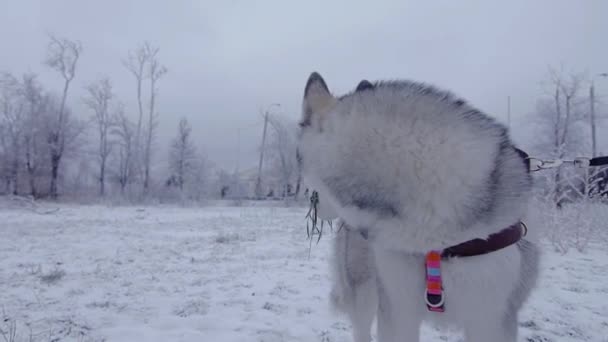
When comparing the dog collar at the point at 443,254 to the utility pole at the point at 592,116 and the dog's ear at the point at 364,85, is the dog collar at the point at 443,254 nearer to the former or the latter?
the dog's ear at the point at 364,85

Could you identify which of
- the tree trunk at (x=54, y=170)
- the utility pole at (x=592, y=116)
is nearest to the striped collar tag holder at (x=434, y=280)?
the utility pole at (x=592, y=116)

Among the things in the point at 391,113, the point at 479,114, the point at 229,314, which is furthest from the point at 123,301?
the point at 479,114

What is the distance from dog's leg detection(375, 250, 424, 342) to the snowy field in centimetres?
143

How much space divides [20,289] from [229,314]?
2857mm

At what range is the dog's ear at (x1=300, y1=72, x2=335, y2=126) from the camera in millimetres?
1546

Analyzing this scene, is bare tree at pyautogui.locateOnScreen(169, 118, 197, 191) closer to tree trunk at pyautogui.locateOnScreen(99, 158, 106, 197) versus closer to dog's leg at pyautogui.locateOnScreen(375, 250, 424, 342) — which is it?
tree trunk at pyautogui.locateOnScreen(99, 158, 106, 197)

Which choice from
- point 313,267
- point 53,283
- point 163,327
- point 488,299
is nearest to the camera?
point 488,299

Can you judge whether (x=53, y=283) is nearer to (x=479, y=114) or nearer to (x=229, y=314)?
(x=229, y=314)

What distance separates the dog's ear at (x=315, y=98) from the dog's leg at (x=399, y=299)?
0.69 meters

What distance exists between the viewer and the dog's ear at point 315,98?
1546 millimetres

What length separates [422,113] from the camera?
1.33 meters

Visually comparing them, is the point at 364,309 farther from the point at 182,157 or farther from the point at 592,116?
the point at 182,157

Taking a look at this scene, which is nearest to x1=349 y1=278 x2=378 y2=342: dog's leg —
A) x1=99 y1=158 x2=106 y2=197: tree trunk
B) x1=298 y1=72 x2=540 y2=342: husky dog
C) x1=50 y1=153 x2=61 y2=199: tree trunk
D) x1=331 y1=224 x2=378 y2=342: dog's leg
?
x1=331 y1=224 x2=378 y2=342: dog's leg

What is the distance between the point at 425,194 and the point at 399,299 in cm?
44
